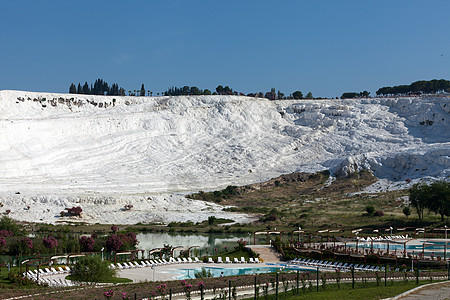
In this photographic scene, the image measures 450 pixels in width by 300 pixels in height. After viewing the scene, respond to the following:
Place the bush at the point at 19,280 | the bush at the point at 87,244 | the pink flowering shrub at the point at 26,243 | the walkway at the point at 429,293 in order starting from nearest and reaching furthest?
1. the walkway at the point at 429,293
2. the bush at the point at 19,280
3. the pink flowering shrub at the point at 26,243
4. the bush at the point at 87,244


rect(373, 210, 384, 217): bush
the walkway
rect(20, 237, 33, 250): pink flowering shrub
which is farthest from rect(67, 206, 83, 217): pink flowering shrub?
the walkway

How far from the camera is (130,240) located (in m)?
33.5

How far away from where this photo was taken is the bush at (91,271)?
20953 millimetres

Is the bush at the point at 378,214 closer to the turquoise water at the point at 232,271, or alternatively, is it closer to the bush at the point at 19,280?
the turquoise water at the point at 232,271

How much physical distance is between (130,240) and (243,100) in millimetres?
65869

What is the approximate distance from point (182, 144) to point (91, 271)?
200ft

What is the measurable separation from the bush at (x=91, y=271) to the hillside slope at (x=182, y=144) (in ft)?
98.2

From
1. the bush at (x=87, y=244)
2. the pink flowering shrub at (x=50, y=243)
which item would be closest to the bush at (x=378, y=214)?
the bush at (x=87, y=244)

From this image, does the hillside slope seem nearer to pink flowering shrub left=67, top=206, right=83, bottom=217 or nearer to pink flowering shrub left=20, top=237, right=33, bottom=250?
pink flowering shrub left=67, top=206, right=83, bottom=217

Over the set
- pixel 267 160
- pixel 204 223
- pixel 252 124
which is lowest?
pixel 204 223

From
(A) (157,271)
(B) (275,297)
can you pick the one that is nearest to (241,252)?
(A) (157,271)

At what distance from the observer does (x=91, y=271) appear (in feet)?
68.8

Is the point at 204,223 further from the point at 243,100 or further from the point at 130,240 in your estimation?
the point at 243,100

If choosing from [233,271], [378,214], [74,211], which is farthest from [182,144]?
[233,271]
